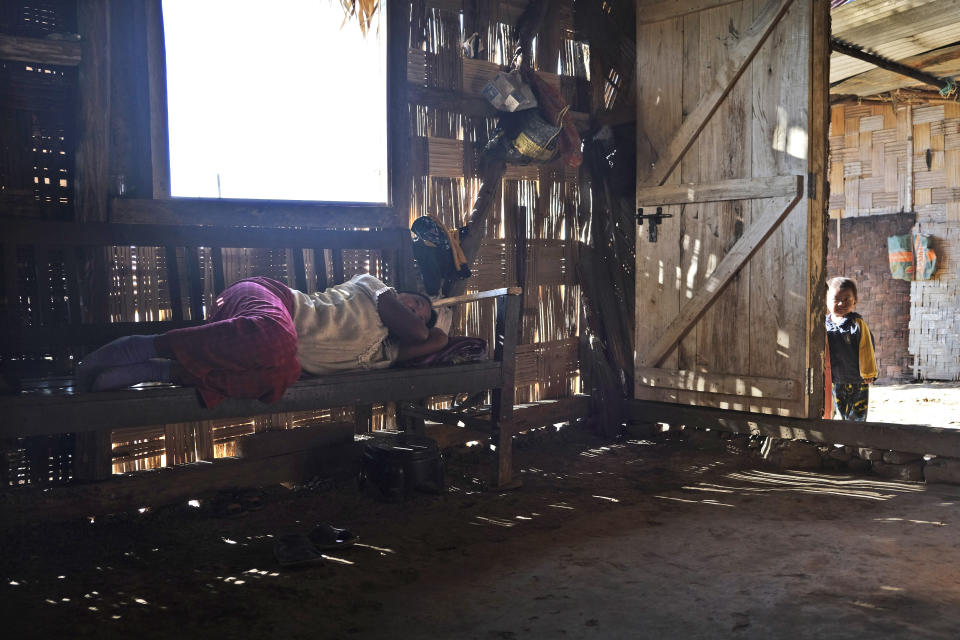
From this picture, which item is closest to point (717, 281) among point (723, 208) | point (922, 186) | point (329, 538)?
point (723, 208)

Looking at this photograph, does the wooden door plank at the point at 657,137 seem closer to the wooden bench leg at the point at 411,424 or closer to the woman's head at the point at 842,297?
the woman's head at the point at 842,297

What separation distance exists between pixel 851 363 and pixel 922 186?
15.1 ft

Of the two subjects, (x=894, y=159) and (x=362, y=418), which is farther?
(x=894, y=159)

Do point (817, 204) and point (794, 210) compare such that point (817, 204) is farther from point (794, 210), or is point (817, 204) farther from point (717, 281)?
point (717, 281)

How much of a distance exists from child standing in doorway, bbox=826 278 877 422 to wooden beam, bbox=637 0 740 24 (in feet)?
7.45

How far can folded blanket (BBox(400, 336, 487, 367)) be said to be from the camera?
149 inches

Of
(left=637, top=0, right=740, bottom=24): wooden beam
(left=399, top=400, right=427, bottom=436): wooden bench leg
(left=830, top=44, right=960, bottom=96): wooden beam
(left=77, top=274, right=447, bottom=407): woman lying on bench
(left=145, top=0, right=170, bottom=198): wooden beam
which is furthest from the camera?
(left=830, top=44, right=960, bottom=96): wooden beam

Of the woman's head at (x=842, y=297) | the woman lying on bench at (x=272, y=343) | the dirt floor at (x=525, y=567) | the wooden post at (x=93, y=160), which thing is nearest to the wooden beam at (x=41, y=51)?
the wooden post at (x=93, y=160)

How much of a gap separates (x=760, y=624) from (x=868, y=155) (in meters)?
8.25

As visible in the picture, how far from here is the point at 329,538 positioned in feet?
10.2

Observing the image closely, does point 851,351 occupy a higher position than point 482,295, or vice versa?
point 482,295

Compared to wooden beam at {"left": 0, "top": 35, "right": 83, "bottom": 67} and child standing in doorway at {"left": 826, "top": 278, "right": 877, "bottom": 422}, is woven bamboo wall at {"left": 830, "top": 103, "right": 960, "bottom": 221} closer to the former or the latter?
child standing in doorway at {"left": 826, "top": 278, "right": 877, "bottom": 422}

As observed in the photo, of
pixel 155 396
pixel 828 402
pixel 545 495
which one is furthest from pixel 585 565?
pixel 828 402

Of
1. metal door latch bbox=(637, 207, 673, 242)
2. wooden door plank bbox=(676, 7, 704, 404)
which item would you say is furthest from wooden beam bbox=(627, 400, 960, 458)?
metal door latch bbox=(637, 207, 673, 242)
